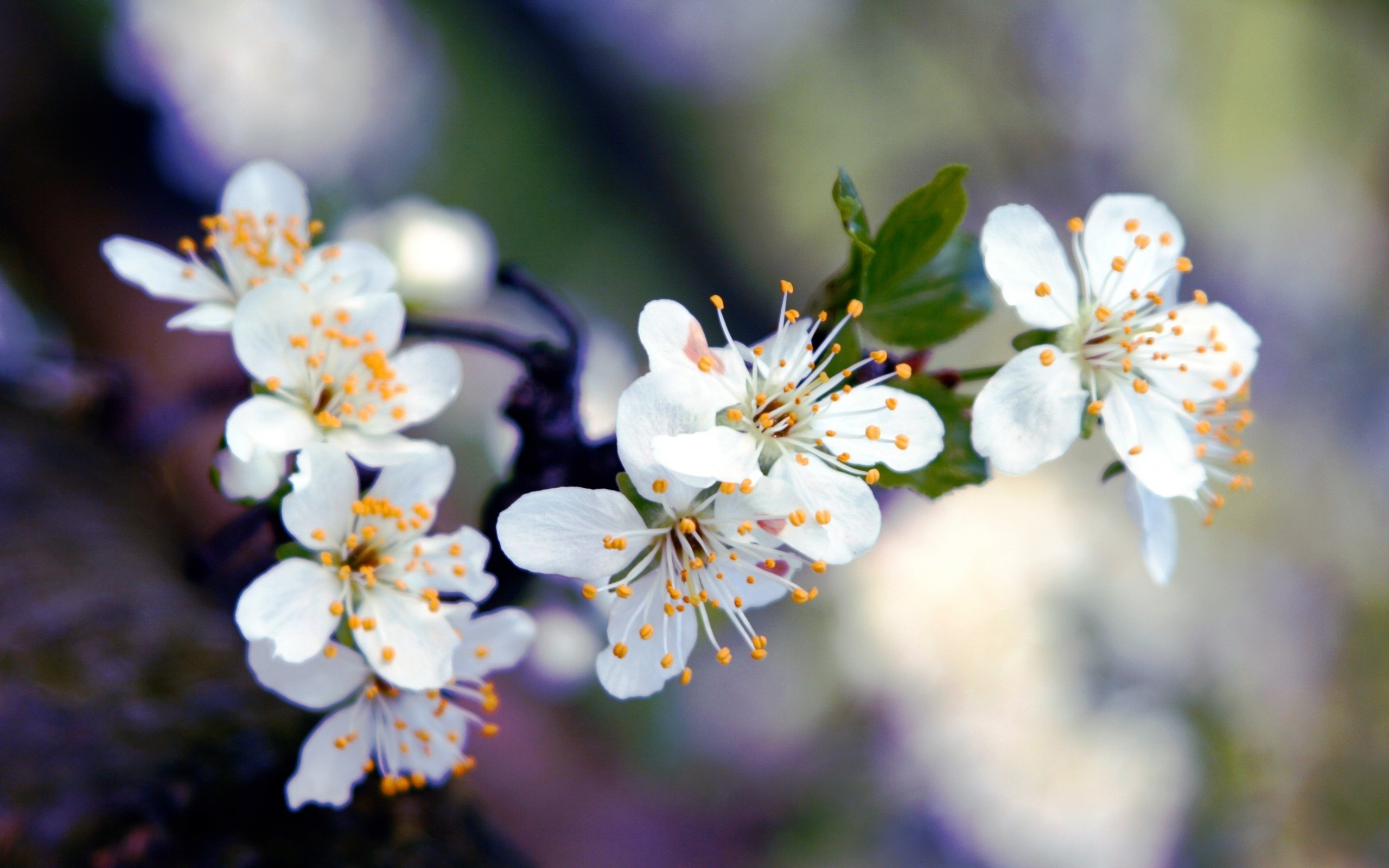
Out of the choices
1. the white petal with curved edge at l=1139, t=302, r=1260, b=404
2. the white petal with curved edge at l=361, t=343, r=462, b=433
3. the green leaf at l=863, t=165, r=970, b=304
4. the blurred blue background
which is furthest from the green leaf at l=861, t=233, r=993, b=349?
the blurred blue background

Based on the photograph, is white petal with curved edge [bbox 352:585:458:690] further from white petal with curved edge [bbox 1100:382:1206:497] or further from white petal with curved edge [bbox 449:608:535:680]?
white petal with curved edge [bbox 1100:382:1206:497]

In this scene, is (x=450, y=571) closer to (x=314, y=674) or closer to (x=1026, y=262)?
(x=314, y=674)

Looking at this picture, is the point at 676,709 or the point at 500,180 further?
the point at 500,180

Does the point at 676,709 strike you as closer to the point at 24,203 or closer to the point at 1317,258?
the point at 24,203

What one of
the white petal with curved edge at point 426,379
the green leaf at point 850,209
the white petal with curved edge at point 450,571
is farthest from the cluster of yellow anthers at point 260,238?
the green leaf at point 850,209

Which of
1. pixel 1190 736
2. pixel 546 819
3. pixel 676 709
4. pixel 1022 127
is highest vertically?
pixel 1022 127

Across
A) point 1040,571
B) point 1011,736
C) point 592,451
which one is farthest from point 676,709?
point 592,451

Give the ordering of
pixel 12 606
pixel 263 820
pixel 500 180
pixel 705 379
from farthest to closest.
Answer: pixel 500 180 → pixel 12 606 → pixel 263 820 → pixel 705 379

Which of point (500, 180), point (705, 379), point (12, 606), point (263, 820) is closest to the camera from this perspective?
point (705, 379)
